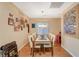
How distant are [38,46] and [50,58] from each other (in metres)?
0.73

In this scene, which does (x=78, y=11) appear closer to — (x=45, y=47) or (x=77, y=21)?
(x=77, y=21)

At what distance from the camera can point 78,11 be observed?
4.32 meters

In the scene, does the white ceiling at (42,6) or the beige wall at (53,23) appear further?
the beige wall at (53,23)

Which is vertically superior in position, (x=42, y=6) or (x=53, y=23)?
(x=42, y=6)

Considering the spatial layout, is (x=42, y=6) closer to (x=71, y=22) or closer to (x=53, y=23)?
(x=71, y=22)

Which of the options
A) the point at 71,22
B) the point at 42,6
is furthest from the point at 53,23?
the point at 71,22

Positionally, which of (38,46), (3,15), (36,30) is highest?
(3,15)

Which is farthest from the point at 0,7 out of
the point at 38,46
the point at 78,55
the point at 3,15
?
the point at 78,55

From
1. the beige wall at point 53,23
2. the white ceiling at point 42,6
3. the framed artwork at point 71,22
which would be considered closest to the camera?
the framed artwork at point 71,22

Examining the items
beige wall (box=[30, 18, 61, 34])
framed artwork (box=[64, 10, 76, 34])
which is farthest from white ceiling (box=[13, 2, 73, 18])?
beige wall (box=[30, 18, 61, 34])

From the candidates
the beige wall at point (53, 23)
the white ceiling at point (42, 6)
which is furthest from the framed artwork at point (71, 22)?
the beige wall at point (53, 23)

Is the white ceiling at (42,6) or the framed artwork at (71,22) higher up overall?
the white ceiling at (42,6)

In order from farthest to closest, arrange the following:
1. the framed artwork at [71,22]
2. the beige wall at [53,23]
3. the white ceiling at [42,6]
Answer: the beige wall at [53,23]
the white ceiling at [42,6]
the framed artwork at [71,22]

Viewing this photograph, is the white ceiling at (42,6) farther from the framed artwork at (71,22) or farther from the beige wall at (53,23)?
the beige wall at (53,23)
